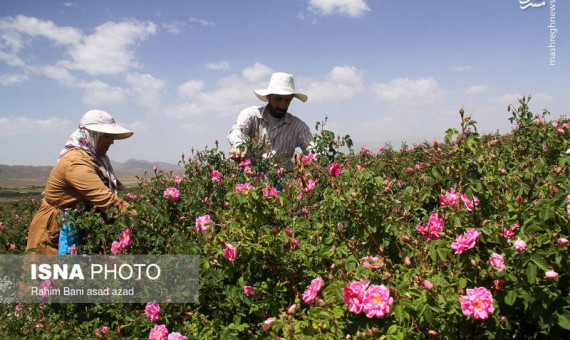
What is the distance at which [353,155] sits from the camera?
214 inches

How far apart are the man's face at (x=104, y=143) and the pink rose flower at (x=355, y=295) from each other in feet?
9.32

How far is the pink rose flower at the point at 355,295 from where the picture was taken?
1.28 meters

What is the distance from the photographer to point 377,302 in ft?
4.23

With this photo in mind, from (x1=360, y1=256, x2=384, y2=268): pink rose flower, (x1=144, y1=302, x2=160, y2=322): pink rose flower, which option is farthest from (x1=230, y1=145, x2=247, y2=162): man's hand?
(x1=360, y1=256, x2=384, y2=268): pink rose flower

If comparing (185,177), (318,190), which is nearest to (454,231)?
(318,190)

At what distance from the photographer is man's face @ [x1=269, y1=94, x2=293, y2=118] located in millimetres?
4037

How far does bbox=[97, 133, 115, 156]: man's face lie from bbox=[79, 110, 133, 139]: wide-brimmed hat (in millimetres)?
91

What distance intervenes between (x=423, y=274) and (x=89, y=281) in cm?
212

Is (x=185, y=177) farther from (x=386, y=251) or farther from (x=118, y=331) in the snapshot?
(x=386, y=251)

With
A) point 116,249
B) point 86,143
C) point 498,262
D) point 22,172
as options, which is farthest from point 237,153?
point 22,172

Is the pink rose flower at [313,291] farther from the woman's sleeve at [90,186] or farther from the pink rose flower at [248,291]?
the woman's sleeve at [90,186]

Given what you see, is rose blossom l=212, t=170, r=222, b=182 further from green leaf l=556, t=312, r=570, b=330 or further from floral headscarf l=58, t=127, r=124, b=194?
green leaf l=556, t=312, r=570, b=330

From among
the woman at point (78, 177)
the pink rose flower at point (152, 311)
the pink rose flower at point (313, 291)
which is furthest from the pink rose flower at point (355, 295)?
the woman at point (78, 177)

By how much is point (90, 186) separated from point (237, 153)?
4.33 ft
